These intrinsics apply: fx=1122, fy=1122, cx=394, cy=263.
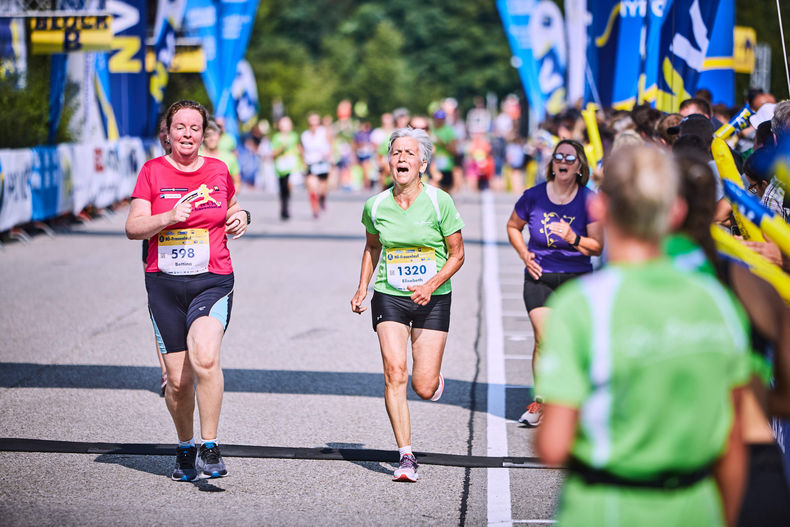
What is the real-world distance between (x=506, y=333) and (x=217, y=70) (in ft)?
54.5

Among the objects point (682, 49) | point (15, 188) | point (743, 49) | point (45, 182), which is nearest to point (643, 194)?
point (682, 49)

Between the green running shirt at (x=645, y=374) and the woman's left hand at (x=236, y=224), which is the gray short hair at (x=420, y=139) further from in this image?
the green running shirt at (x=645, y=374)

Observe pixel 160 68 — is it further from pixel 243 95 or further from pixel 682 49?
pixel 682 49

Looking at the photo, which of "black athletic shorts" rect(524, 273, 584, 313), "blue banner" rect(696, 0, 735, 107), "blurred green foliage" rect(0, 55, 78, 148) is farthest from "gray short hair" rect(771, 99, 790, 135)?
"blurred green foliage" rect(0, 55, 78, 148)

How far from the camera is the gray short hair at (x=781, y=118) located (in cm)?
589

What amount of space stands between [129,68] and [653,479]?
21.1m

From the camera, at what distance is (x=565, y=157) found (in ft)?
23.0

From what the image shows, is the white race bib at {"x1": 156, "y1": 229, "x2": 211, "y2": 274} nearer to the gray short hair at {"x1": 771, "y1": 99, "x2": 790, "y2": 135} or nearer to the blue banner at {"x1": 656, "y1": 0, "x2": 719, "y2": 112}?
the gray short hair at {"x1": 771, "y1": 99, "x2": 790, "y2": 135}

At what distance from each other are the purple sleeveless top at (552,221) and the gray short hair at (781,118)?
1299 millimetres

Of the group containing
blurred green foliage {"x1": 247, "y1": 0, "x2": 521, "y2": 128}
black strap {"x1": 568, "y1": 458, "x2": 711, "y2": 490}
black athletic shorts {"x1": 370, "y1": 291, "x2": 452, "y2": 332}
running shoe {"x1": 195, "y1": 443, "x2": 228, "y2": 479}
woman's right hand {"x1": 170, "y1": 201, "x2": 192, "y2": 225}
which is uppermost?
blurred green foliage {"x1": 247, "y1": 0, "x2": 521, "y2": 128}

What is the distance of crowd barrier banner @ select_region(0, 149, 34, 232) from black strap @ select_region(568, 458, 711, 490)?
46.1 feet

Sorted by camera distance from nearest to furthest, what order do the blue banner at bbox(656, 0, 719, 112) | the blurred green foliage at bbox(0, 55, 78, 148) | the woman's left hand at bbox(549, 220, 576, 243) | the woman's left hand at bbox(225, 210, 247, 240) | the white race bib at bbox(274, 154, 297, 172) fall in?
the woman's left hand at bbox(225, 210, 247, 240), the woman's left hand at bbox(549, 220, 576, 243), the blue banner at bbox(656, 0, 719, 112), the blurred green foliage at bbox(0, 55, 78, 148), the white race bib at bbox(274, 154, 297, 172)

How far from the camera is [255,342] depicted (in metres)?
10.0

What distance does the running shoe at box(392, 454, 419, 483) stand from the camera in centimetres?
602
